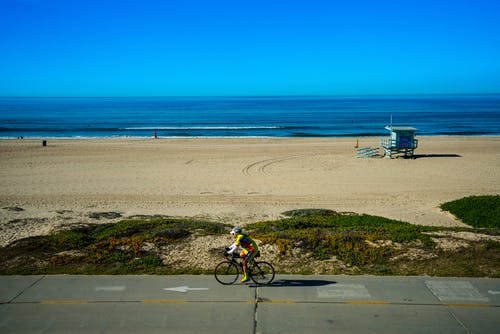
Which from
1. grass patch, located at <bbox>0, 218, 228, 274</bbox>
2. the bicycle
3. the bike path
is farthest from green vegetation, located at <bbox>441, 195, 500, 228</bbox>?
the bicycle

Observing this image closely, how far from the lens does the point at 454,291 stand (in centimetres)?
923

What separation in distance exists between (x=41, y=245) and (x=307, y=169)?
20722 mm

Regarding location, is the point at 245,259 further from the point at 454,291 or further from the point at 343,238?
the point at 454,291

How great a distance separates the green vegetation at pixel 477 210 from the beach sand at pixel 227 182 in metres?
0.46

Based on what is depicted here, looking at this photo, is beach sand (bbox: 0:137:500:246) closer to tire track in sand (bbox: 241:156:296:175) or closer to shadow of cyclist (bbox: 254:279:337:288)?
tire track in sand (bbox: 241:156:296:175)

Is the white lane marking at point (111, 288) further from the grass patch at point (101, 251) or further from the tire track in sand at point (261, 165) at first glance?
the tire track in sand at point (261, 165)

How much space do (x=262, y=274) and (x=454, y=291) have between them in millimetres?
3778

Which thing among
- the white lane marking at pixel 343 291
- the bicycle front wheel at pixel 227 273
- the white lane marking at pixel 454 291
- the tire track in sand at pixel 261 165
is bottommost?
the tire track in sand at pixel 261 165

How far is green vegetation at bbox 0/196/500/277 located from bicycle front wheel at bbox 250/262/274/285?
0.36 m

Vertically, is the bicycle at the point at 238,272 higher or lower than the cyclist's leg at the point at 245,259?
lower

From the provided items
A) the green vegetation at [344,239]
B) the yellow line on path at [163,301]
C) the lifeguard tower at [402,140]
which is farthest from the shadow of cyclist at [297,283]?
the lifeguard tower at [402,140]

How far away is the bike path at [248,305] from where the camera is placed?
25.9 feet

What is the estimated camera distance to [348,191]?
77.4 feet

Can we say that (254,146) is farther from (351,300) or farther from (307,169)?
(351,300)
